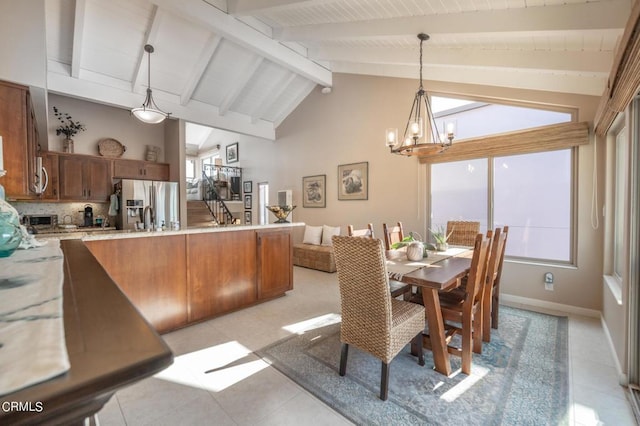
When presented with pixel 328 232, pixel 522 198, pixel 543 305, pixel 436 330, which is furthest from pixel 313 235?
pixel 436 330

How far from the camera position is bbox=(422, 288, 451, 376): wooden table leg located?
2.03 metres

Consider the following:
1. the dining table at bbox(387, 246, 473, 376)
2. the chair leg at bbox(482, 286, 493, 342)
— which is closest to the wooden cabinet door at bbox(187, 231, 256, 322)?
the dining table at bbox(387, 246, 473, 376)

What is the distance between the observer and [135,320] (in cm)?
56

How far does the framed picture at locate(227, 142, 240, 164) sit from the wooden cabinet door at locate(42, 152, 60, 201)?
15.5ft

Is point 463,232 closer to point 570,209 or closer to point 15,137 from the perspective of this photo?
point 570,209

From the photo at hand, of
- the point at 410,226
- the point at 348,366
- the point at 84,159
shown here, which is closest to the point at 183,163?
the point at 84,159

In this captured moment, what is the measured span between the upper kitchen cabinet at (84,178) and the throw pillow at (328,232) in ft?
14.6

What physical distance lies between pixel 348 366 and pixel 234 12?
454 cm

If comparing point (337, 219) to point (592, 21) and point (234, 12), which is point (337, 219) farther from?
point (592, 21)

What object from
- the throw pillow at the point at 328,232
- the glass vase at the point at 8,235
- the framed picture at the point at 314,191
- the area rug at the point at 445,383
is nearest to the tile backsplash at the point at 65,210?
the framed picture at the point at 314,191

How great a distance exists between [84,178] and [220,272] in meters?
4.10

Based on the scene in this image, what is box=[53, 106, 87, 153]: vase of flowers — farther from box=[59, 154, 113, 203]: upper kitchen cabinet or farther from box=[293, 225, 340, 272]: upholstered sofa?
box=[293, 225, 340, 272]: upholstered sofa

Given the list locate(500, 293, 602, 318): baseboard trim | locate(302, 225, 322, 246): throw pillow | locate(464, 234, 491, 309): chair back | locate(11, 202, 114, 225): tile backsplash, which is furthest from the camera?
locate(302, 225, 322, 246): throw pillow

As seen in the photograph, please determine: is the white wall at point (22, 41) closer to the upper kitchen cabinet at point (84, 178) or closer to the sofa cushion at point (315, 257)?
the upper kitchen cabinet at point (84, 178)
